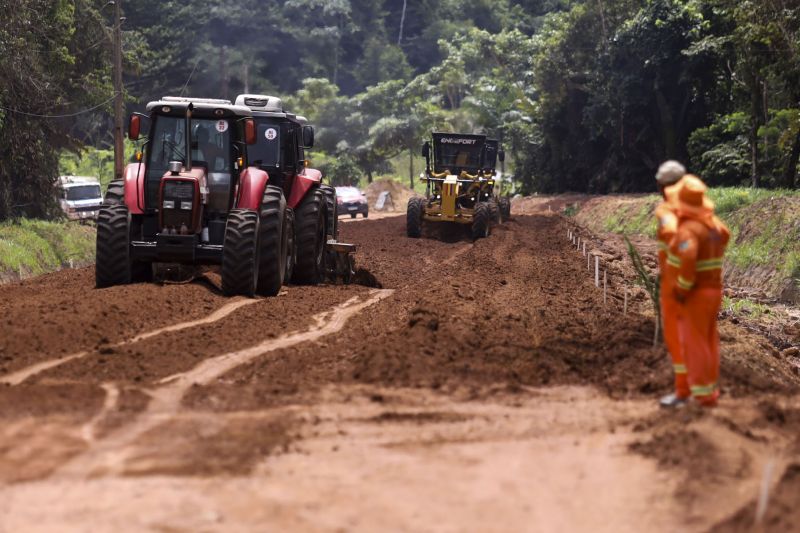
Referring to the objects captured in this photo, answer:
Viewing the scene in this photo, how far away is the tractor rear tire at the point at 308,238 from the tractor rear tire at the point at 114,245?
3.27m

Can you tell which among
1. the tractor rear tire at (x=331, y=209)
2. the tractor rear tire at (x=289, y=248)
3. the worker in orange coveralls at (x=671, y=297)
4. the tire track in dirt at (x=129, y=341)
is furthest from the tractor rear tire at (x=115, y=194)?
the worker in orange coveralls at (x=671, y=297)

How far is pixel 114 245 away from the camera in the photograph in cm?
1584

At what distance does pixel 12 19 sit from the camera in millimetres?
26625

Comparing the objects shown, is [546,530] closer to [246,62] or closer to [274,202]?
[274,202]

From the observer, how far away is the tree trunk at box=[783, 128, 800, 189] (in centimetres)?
3049

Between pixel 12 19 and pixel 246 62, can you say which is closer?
pixel 12 19

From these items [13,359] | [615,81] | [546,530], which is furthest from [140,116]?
[615,81]

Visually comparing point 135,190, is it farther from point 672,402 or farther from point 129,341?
point 672,402

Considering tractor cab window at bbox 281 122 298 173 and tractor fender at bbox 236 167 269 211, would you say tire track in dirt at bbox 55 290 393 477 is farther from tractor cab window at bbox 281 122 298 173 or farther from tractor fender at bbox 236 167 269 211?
tractor cab window at bbox 281 122 298 173

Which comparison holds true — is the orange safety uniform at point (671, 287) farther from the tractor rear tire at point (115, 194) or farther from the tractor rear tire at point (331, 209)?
the tractor rear tire at point (331, 209)

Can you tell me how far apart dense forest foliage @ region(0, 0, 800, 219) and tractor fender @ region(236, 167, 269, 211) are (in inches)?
481

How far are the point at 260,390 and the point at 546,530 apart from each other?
3.72 meters

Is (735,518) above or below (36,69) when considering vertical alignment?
below

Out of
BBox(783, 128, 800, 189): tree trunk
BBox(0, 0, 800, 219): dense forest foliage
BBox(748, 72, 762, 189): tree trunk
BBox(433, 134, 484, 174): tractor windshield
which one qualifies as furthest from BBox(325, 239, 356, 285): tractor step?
BBox(748, 72, 762, 189): tree trunk
